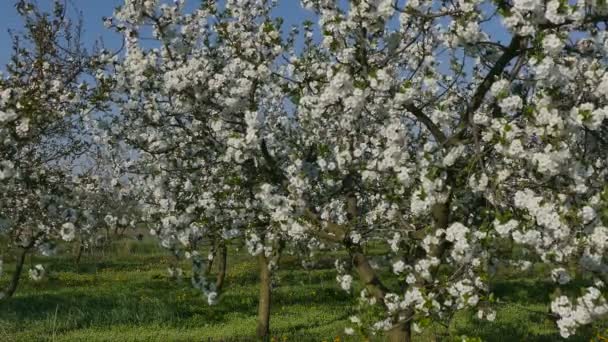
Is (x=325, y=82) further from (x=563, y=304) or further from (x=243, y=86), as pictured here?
(x=563, y=304)

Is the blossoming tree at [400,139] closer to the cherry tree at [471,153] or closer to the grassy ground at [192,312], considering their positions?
the cherry tree at [471,153]

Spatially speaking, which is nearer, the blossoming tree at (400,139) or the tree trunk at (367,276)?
the blossoming tree at (400,139)

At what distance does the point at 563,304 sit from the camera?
17.4ft

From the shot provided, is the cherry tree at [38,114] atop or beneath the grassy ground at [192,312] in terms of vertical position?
atop

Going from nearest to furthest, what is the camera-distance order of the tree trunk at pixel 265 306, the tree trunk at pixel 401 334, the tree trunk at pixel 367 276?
1. the tree trunk at pixel 401 334
2. the tree trunk at pixel 367 276
3. the tree trunk at pixel 265 306

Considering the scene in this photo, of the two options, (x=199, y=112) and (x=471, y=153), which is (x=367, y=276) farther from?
(x=199, y=112)

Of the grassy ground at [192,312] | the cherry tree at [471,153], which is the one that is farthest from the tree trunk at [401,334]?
the grassy ground at [192,312]

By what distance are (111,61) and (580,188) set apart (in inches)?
237

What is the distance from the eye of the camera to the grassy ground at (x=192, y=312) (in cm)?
1256

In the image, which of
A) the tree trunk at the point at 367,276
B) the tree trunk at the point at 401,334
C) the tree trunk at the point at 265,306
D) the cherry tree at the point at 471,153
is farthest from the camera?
the tree trunk at the point at 265,306

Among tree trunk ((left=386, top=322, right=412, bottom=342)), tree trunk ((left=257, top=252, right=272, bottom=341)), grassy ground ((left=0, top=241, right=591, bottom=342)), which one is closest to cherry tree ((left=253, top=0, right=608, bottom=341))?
tree trunk ((left=386, top=322, right=412, bottom=342))

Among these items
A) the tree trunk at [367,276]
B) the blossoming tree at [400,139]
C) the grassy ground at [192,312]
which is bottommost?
Answer: the grassy ground at [192,312]

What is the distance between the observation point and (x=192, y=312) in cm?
1545

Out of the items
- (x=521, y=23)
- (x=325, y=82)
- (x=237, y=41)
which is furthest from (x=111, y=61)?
(x=521, y=23)
